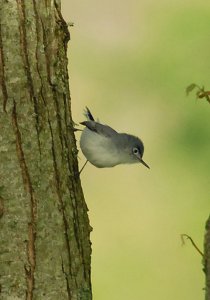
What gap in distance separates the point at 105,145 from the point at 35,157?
1528mm

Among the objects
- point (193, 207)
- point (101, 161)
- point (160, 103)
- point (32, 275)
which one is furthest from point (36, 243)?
point (160, 103)

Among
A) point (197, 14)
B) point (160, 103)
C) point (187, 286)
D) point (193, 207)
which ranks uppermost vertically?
point (197, 14)

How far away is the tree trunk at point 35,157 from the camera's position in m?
4.82

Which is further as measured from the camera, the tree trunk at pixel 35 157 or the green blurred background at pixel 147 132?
the green blurred background at pixel 147 132

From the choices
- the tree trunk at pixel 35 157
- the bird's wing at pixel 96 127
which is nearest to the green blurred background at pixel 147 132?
the bird's wing at pixel 96 127

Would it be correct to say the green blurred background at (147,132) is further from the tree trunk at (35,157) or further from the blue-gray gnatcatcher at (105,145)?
the tree trunk at (35,157)

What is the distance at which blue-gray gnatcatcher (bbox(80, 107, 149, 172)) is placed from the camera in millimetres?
6262

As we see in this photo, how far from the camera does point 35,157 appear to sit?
488cm

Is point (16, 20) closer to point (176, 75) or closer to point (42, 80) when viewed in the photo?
point (42, 80)

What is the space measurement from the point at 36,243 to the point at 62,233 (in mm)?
154

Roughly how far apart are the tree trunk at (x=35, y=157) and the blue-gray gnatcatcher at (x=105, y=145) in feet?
3.90

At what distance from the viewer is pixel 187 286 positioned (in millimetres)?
8727

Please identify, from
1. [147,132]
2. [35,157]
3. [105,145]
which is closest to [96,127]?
[105,145]

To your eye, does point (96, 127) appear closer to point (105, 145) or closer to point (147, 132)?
point (105, 145)
